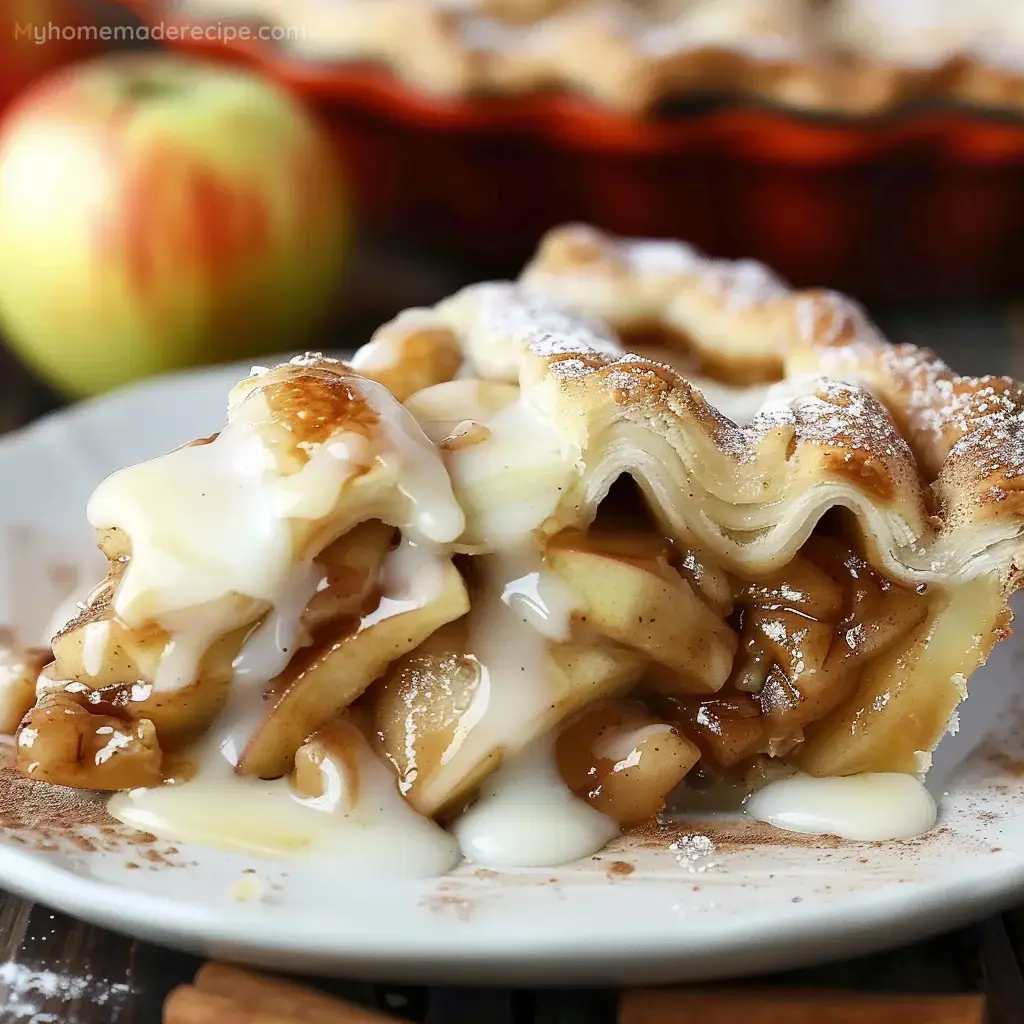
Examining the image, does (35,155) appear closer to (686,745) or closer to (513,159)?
(513,159)

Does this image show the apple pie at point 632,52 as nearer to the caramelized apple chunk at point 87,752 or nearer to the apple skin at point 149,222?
the apple skin at point 149,222

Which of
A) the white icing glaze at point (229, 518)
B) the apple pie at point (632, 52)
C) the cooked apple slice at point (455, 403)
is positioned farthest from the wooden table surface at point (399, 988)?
the apple pie at point (632, 52)

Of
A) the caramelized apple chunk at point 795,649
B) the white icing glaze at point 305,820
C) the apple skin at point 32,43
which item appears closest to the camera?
the white icing glaze at point 305,820

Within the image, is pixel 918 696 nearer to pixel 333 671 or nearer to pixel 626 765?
pixel 626 765

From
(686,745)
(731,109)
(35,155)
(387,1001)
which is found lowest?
(387,1001)

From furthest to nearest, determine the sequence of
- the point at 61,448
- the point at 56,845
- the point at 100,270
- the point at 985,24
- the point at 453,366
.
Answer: the point at 985,24 → the point at 100,270 → the point at 61,448 → the point at 453,366 → the point at 56,845

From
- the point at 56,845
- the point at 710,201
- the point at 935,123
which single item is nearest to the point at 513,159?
the point at 710,201

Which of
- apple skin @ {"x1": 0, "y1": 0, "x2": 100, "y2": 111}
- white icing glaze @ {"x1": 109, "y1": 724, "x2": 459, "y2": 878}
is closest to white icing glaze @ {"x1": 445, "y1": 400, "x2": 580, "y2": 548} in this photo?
white icing glaze @ {"x1": 109, "y1": 724, "x2": 459, "y2": 878}
